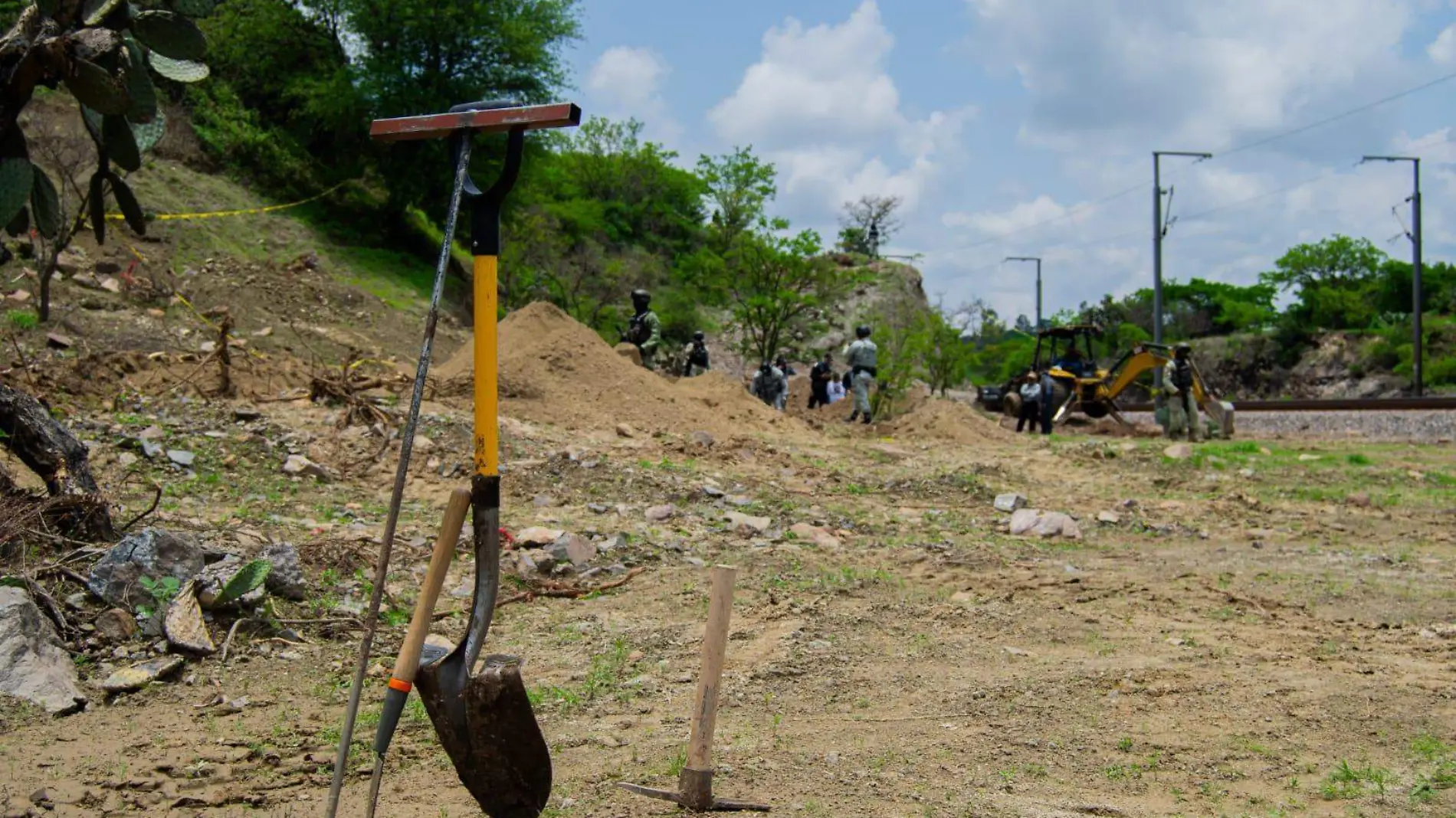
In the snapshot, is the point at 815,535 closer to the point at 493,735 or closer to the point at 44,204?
the point at 44,204

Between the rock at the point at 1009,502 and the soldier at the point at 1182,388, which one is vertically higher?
the soldier at the point at 1182,388

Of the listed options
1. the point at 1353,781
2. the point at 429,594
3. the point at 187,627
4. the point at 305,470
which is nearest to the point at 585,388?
the point at 305,470

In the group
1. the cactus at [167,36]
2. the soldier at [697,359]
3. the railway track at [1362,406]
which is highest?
the cactus at [167,36]

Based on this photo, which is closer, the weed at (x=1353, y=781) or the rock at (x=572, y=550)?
the weed at (x=1353, y=781)

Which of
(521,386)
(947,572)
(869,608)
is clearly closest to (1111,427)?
(521,386)

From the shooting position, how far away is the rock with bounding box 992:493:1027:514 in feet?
33.2

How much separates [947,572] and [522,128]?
531 centimetres

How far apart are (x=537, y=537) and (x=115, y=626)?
274 centimetres

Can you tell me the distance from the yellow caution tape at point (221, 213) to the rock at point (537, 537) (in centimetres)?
1189

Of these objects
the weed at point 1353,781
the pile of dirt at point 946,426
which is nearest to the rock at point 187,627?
the weed at point 1353,781

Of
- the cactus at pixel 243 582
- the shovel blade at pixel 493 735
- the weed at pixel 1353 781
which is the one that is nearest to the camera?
the shovel blade at pixel 493 735

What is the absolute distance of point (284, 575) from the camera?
219 inches

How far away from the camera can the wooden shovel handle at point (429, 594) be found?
2.72 metres

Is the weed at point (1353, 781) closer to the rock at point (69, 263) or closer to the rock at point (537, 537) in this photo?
the rock at point (537, 537)
